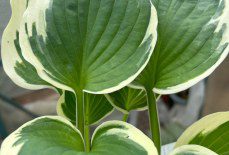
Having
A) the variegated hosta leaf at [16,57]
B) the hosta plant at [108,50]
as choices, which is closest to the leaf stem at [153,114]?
the hosta plant at [108,50]

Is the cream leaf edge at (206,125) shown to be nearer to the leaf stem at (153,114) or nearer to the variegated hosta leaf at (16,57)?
the leaf stem at (153,114)

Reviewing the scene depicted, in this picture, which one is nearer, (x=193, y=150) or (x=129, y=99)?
(x=193, y=150)

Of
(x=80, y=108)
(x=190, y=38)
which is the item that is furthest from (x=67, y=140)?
(x=190, y=38)

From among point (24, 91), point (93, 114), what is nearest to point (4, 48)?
point (93, 114)

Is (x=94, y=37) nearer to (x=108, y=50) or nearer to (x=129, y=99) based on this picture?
(x=108, y=50)

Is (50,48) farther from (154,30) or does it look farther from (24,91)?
(24,91)
